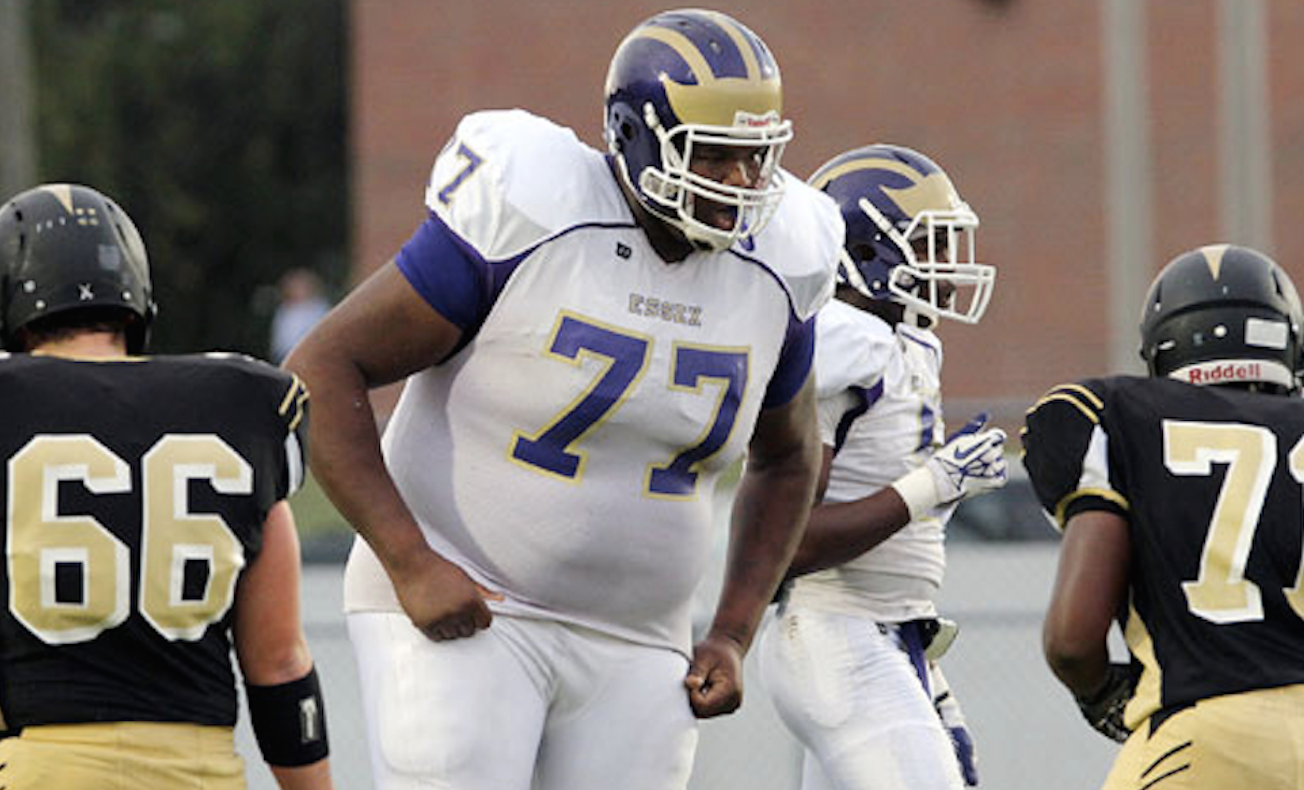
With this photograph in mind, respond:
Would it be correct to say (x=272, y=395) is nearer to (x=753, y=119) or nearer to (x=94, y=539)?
(x=94, y=539)

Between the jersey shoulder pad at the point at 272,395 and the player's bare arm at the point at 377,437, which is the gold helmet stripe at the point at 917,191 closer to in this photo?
the player's bare arm at the point at 377,437

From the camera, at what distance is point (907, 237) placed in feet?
17.5

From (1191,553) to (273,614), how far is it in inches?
57.5

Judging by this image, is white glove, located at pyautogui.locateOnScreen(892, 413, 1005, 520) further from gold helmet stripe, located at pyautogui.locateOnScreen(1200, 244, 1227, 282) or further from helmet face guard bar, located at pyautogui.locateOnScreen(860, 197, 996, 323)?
gold helmet stripe, located at pyautogui.locateOnScreen(1200, 244, 1227, 282)

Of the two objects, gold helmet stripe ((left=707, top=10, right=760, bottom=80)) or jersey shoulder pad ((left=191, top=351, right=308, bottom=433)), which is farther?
gold helmet stripe ((left=707, top=10, right=760, bottom=80))

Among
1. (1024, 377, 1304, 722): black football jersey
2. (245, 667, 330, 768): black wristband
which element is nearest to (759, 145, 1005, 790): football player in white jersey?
(1024, 377, 1304, 722): black football jersey

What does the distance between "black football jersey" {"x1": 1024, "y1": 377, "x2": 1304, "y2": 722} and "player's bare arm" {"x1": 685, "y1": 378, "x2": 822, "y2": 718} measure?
61 cm

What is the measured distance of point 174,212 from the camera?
39.6m

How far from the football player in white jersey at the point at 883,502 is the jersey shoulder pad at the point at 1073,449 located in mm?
946

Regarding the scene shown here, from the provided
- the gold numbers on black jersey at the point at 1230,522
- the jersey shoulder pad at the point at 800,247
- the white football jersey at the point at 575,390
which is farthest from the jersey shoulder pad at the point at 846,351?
the gold numbers on black jersey at the point at 1230,522

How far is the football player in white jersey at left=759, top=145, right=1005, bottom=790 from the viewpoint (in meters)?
5.03

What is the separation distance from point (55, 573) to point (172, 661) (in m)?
0.20

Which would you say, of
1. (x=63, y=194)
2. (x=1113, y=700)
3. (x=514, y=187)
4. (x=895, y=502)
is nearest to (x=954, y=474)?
(x=895, y=502)

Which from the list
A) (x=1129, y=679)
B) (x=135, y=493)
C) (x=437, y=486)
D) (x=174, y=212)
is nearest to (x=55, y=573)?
(x=135, y=493)
